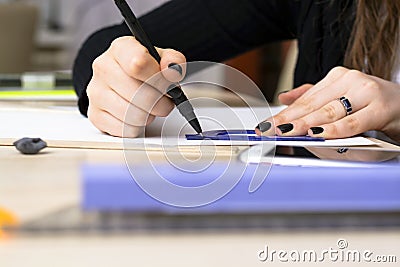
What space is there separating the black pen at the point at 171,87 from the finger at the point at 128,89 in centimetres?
1

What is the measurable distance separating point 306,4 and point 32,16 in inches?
96.8

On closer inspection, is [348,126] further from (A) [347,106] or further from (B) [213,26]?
(B) [213,26]

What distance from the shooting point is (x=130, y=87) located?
811 millimetres

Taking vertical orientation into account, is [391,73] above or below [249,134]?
below

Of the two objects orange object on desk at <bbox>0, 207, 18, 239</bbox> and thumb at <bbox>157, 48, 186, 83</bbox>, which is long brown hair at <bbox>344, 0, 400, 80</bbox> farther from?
orange object on desk at <bbox>0, 207, 18, 239</bbox>

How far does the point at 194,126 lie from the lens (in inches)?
30.0

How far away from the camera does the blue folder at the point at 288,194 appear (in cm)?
44

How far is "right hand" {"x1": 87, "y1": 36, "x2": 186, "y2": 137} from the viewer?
2.45 feet

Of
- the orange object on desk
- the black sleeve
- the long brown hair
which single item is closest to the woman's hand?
the long brown hair

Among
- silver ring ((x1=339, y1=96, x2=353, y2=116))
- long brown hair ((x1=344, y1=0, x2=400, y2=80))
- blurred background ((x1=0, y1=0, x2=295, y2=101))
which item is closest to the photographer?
silver ring ((x1=339, y1=96, x2=353, y2=116))

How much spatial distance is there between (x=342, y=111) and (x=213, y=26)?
605mm

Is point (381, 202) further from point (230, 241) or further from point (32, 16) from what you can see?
point (32, 16)

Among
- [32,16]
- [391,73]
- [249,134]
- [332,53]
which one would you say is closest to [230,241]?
[249,134]

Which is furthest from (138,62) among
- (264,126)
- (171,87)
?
(264,126)
